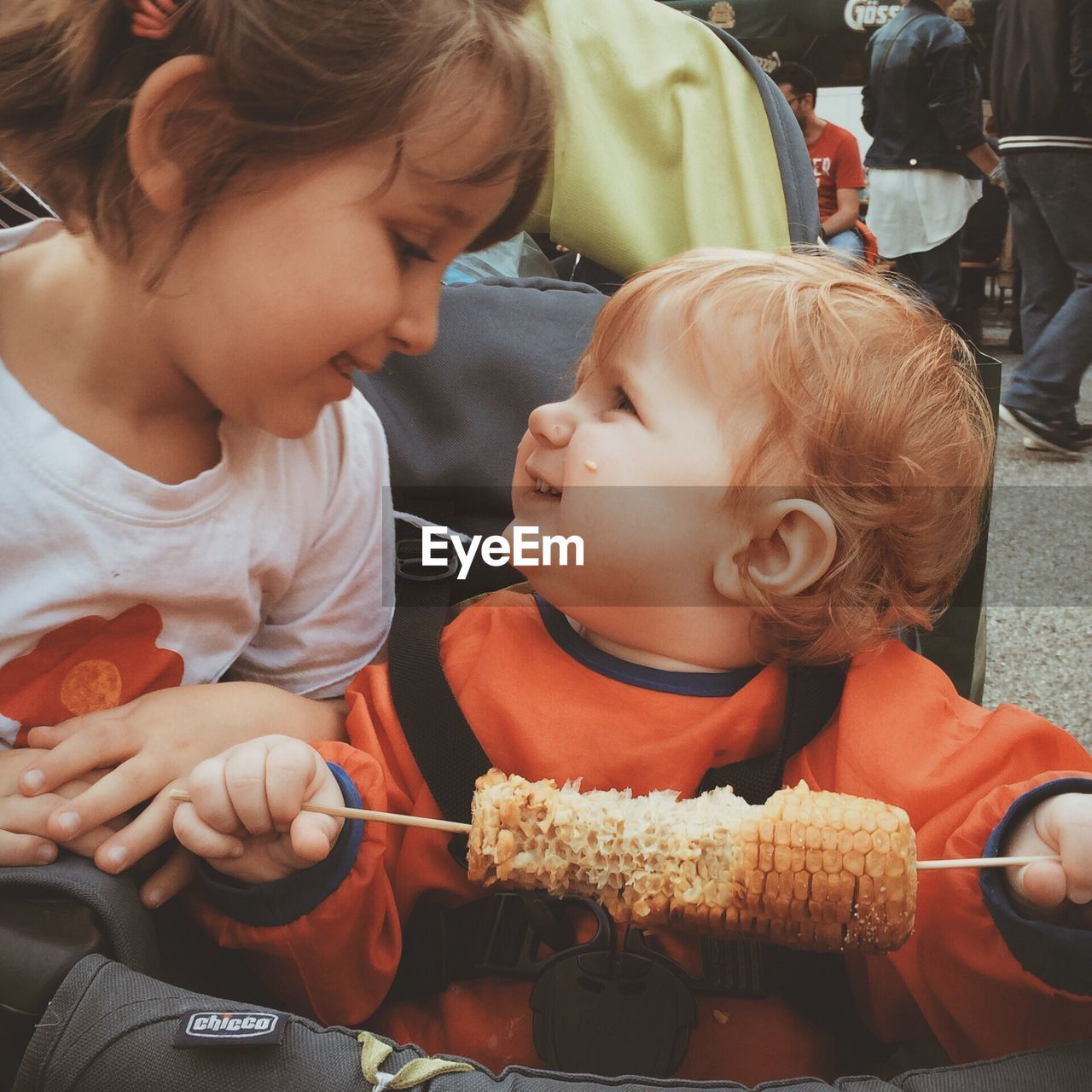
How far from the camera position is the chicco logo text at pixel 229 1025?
0.52 m

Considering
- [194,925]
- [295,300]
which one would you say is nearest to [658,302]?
[295,300]

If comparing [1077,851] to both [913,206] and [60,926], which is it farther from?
[913,206]

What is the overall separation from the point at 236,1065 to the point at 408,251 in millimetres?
477

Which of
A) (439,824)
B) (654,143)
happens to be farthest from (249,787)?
(654,143)

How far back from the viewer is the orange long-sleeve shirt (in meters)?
0.65

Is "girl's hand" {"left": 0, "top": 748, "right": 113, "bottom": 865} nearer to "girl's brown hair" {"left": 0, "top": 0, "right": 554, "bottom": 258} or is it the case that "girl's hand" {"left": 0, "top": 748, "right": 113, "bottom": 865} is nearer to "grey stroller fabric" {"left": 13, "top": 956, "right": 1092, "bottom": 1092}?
"grey stroller fabric" {"left": 13, "top": 956, "right": 1092, "bottom": 1092}

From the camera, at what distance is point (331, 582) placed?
0.87 m

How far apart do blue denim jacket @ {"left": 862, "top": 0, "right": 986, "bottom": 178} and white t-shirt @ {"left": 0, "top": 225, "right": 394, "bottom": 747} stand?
2.21 meters

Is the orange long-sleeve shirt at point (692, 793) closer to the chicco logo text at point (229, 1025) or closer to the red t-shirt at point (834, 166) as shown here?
the chicco logo text at point (229, 1025)

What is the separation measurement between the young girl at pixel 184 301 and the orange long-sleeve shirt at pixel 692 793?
100 millimetres

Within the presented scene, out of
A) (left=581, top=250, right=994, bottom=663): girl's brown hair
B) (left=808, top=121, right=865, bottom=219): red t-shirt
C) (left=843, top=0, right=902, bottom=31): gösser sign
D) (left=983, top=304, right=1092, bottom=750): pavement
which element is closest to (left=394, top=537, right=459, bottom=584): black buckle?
(left=581, top=250, right=994, bottom=663): girl's brown hair

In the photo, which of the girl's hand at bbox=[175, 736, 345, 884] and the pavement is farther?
the pavement

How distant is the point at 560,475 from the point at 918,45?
2311 millimetres

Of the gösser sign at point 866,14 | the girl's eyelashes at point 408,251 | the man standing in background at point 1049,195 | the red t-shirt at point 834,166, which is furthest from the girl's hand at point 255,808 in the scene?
the gösser sign at point 866,14
